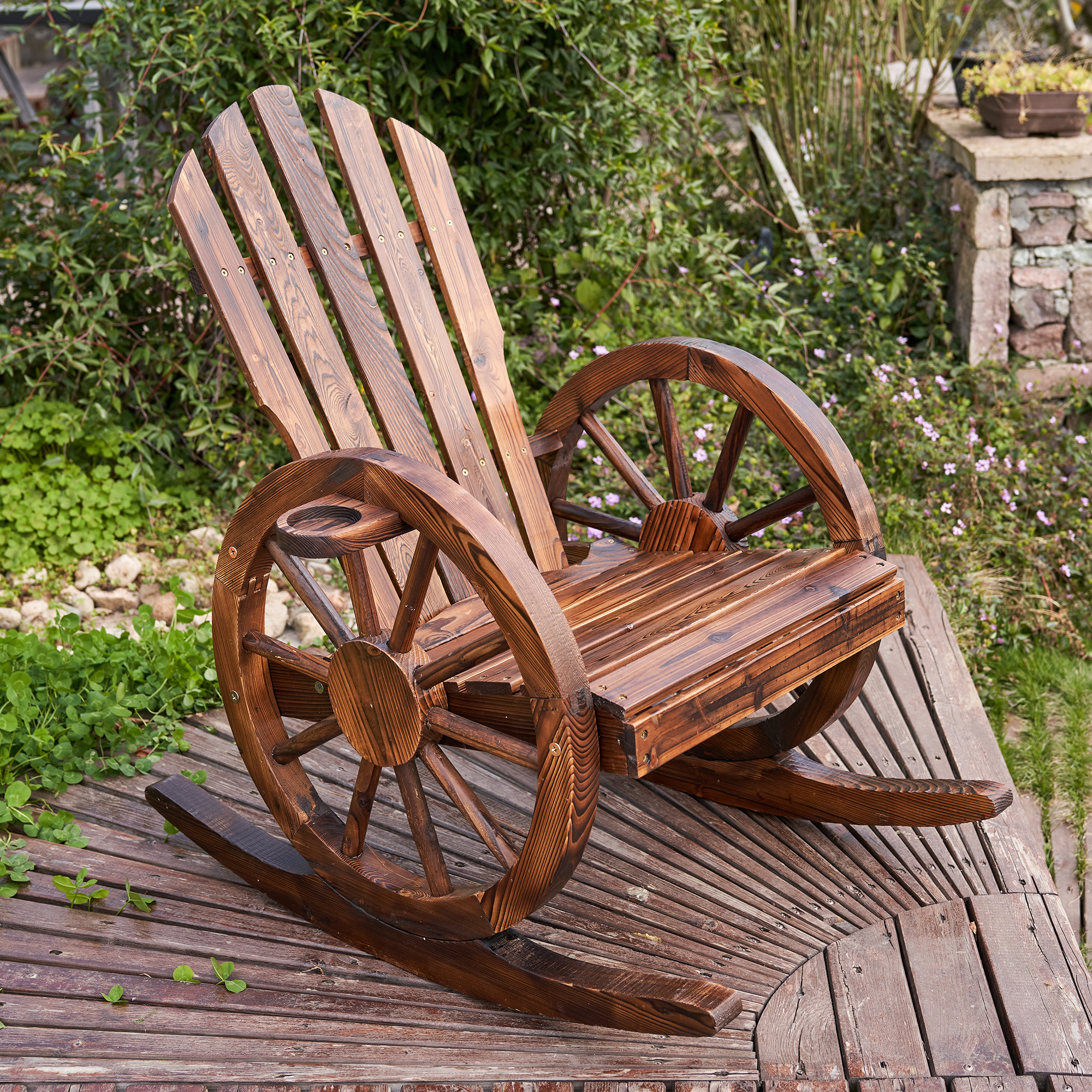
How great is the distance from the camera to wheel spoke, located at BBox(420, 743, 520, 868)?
1.58 m

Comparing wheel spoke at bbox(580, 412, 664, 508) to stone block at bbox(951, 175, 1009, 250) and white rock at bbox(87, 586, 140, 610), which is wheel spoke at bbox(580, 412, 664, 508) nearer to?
white rock at bbox(87, 586, 140, 610)

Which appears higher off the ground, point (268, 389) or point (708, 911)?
point (268, 389)

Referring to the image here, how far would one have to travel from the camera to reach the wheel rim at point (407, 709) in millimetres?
1419

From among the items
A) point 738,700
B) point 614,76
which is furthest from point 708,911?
point 614,76

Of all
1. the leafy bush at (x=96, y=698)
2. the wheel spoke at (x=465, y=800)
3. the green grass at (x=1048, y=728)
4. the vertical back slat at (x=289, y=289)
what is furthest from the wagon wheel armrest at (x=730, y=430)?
the green grass at (x=1048, y=728)

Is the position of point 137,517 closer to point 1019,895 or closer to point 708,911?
point 708,911

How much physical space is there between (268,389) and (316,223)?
15.3 inches

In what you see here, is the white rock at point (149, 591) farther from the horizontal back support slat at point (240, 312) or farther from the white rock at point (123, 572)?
the horizontal back support slat at point (240, 312)

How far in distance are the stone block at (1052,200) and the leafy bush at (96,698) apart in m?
2.98

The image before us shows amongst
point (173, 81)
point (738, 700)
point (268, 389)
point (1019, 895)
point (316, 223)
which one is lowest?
point (1019, 895)

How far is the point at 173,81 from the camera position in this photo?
3.35 metres

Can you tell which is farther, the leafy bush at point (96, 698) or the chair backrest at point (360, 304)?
the leafy bush at point (96, 698)

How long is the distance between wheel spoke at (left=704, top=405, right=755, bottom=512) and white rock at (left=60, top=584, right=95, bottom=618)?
6.35 ft

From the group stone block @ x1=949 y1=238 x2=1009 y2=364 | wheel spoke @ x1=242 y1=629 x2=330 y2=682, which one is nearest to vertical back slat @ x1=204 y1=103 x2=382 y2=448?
wheel spoke @ x1=242 y1=629 x2=330 y2=682
